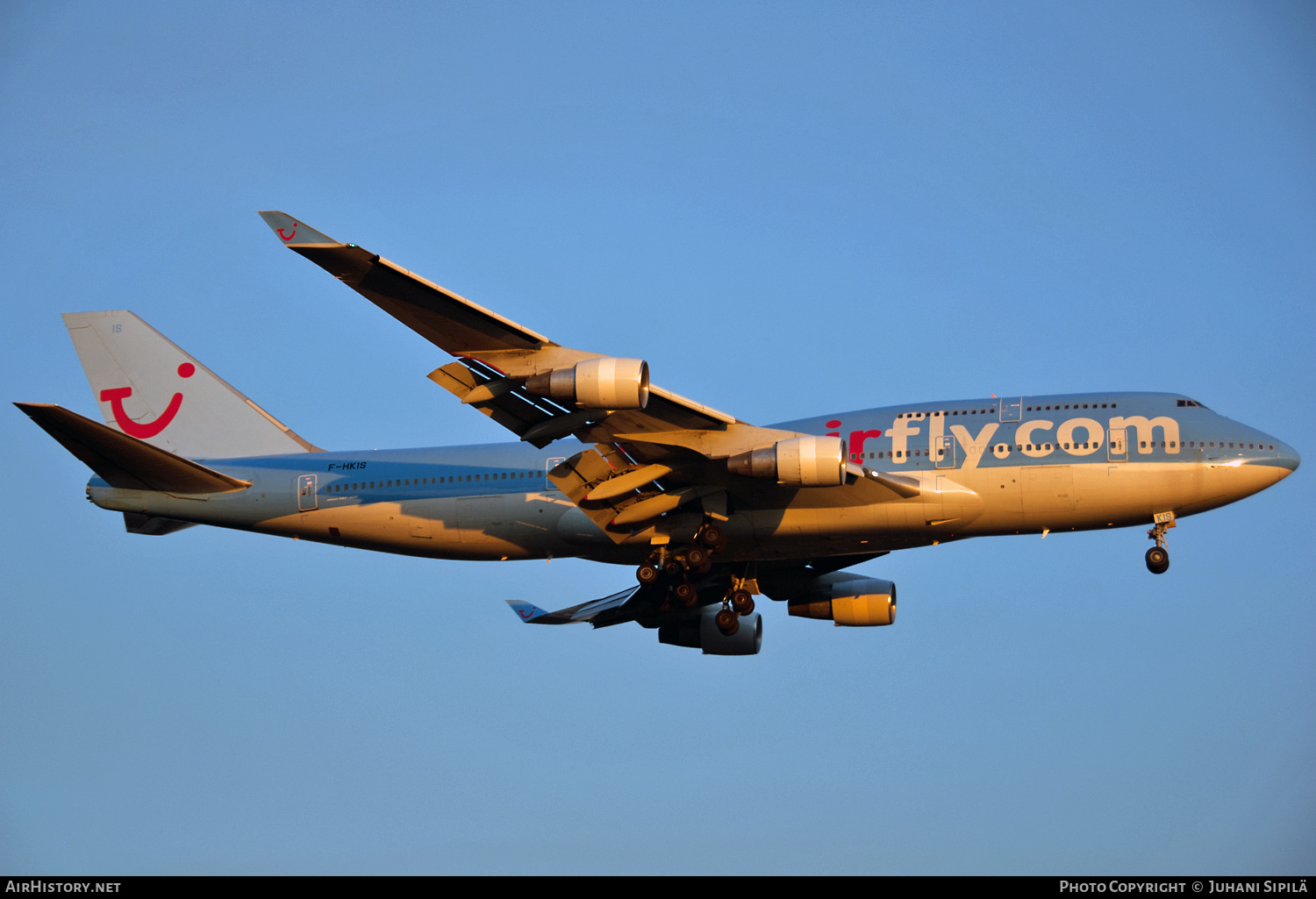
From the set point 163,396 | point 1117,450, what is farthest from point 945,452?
point 163,396

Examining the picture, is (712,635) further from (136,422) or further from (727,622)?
(136,422)

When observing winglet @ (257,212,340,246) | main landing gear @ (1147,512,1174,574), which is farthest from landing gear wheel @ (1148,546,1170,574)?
winglet @ (257,212,340,246)

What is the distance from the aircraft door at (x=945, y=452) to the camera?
33.3m

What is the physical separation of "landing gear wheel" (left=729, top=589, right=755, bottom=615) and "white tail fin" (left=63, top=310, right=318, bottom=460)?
13789mm

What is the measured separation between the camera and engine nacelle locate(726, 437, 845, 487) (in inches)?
1213

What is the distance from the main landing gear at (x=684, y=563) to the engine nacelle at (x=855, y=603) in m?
6.71

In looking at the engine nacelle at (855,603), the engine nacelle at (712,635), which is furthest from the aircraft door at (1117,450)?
the engine nacelle at (712,635)

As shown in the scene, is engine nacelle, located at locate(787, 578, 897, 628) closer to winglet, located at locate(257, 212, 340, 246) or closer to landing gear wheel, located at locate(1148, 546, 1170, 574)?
landing gear wheel, located at locate(1148, 546, 1170, 574)

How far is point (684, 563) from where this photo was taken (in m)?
34.4

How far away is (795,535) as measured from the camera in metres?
34.3

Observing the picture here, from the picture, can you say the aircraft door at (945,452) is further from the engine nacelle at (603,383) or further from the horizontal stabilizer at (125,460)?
the horizontal stabilizer at (125,460)
